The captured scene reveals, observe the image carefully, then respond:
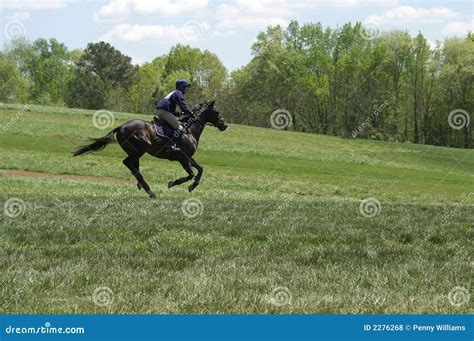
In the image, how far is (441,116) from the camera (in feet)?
330

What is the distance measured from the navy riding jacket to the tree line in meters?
64.5

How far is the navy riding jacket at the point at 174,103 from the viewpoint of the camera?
53.2 feet

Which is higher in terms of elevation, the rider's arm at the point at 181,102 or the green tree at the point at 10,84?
the green tree at the point at 10,84

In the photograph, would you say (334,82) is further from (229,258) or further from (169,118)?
(229,258)

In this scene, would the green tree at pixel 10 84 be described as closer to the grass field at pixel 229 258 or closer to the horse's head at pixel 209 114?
the grass field at pixel 229 258

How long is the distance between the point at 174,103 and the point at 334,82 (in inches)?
3295

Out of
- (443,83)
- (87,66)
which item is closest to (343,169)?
(443,83)

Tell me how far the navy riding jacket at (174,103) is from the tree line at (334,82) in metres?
64.5

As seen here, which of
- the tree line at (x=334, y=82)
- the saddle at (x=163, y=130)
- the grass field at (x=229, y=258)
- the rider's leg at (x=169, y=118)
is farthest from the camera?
the tree line at (x=334, y=82)

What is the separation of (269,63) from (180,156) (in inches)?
2730

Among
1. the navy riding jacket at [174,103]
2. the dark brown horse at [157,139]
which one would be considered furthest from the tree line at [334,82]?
the navy riding jacket at [174,103]

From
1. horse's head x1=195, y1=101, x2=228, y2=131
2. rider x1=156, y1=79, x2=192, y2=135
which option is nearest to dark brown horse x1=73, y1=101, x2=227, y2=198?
horse's head x1=195, y1=101, x2=228, y2=131

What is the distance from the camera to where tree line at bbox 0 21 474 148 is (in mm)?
86625

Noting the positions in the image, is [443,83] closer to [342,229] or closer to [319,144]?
[319,144]
